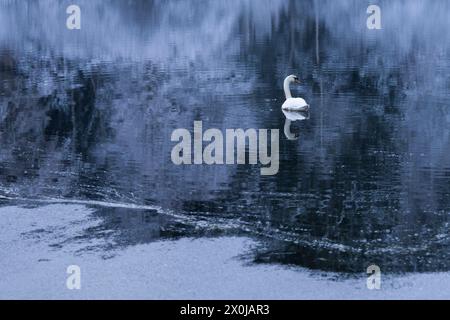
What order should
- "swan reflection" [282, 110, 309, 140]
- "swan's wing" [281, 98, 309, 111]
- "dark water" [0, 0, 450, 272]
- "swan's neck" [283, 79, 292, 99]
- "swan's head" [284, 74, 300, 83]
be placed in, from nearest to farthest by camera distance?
"dark water" [0, 0, 450, 272]
"swan reflection" [282, 110, 309, 140]
"swan's wing" [281, 98, 309, 111]
"swan's neck" [283, 79, 292, 99]
"swan's head" [284, 74, 300, 83]

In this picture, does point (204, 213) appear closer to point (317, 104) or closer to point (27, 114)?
point (317, 104)

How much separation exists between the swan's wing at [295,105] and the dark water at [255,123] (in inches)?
6.8

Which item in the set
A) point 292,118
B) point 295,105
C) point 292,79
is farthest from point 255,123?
point 292,79

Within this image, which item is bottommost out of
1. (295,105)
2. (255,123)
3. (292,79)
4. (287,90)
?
(255,123)

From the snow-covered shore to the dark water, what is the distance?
280 millimetres

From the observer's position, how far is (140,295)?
6941 millimetres

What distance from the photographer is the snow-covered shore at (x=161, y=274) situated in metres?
6.87

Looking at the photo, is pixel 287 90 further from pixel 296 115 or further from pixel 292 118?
pixel 292 118

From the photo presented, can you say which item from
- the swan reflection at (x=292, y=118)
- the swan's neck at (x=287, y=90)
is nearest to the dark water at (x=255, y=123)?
the swan reflection at (x=292, y=118)

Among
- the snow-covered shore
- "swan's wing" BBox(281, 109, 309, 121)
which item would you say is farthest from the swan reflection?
the snow-covered shore

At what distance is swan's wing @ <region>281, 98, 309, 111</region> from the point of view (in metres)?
12.4

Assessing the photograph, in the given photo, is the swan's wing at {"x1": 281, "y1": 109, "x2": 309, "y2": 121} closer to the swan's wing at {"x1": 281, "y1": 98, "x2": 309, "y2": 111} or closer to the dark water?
the swan's wing at {"x1": 281, "y1": 98, "x2": 309, "y2": 111}

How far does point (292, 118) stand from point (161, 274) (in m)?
5.19

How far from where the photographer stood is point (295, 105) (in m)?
12.4
